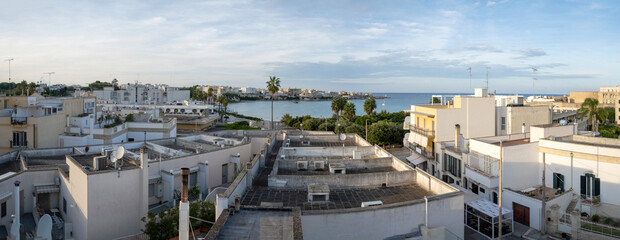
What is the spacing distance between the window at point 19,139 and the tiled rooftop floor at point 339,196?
23.4 meters

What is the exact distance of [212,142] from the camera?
28.4 meters

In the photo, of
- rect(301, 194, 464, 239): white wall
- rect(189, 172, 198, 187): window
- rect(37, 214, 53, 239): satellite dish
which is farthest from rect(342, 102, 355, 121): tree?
rect(37, 214, 53, 239): satellite dish

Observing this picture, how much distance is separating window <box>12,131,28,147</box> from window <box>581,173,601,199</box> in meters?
36.2

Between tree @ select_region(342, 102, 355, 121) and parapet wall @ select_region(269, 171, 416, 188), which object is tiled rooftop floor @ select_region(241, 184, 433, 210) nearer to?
parapet wall @ select_region(269, 171, 416, 188)

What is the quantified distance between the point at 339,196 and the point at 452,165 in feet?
41.9

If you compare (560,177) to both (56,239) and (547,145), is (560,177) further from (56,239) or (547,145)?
(56,239)

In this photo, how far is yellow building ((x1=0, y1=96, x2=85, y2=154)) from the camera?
2855 cm

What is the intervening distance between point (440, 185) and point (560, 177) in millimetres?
9448

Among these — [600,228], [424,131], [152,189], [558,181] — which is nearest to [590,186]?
[558,181]

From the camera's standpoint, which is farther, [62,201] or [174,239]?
[62,201]

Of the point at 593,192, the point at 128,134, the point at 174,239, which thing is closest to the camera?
the point at 174,239

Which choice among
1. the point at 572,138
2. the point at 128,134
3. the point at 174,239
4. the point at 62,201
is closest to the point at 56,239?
the point at 62,201

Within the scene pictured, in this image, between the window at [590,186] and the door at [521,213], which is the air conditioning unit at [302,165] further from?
the window at [590,186]

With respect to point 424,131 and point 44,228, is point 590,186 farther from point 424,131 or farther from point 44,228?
point 44,228
